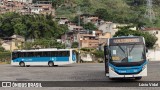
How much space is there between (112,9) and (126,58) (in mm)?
112424

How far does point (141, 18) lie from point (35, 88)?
98.2m

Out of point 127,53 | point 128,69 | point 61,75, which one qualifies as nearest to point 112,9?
point 61,75

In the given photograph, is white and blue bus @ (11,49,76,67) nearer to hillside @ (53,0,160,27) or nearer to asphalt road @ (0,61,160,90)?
asphalt road @ (0,61,160,90)

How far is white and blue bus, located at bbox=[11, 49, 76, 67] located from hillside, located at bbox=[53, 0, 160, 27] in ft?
209

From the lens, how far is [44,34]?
81750 mm

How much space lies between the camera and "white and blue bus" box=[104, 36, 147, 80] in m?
19.0

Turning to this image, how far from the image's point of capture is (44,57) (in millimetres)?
44906

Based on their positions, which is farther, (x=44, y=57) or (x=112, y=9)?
(x=112, y=9)

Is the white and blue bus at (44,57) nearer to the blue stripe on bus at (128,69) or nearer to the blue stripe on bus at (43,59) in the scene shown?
the blue stripe on bus at (43,59)

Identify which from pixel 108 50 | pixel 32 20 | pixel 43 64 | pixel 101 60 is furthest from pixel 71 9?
pixel 108 50

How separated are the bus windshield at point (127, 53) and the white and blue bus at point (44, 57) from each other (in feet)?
79.3

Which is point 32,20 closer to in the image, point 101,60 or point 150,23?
point 101,60

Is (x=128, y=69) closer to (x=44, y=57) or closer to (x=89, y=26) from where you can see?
(x=44, y=57)

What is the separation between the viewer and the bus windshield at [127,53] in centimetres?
1919
